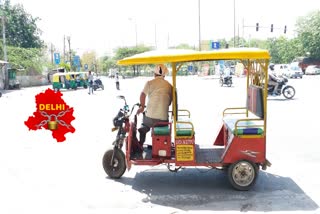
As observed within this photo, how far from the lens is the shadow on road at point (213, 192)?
5129 millimetres

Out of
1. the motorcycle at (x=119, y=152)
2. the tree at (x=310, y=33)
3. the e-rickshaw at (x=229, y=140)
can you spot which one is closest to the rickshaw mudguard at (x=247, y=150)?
the e-rickshaw at (x=229, y=140)

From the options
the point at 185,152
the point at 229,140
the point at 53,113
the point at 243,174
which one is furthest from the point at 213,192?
the point at 53,113

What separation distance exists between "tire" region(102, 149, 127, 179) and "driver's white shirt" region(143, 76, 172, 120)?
86 cm

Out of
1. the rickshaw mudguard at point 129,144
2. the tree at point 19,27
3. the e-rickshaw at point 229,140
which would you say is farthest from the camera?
the tree at point 19,27

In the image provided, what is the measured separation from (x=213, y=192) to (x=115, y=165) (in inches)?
65.1

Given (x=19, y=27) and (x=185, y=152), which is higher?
(x=19, y=27)

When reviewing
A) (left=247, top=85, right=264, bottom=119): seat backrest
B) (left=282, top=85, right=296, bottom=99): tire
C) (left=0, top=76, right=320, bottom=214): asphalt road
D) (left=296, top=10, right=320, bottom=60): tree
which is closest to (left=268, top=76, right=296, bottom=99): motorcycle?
(left=282, top=85, right=296, bottom=99): tire

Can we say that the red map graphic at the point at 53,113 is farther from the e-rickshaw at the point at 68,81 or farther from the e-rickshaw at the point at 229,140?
the e-rickshaw at the point at 68,81

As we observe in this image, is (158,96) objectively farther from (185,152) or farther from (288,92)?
(288,92)

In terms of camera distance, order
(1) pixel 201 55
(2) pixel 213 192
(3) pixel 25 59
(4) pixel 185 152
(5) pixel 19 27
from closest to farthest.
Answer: (1) pixel 201 55
(2) pixel 213 192
(4) pixel 185 152
(3) pixel 25 59
(5) pixel 19 27

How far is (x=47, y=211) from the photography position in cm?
518

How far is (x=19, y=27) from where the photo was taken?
56.5 meters

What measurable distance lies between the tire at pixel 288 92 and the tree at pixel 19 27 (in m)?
45.8

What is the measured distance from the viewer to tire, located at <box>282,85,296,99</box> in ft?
62.0
